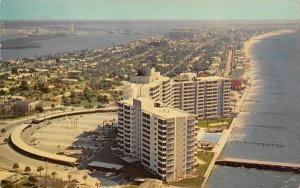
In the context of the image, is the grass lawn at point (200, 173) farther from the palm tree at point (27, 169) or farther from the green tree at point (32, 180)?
the palm tree at point (27, 169)

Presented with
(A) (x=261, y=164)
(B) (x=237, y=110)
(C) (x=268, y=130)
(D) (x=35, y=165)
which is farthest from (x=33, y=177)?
(B) (x=237, y=110)

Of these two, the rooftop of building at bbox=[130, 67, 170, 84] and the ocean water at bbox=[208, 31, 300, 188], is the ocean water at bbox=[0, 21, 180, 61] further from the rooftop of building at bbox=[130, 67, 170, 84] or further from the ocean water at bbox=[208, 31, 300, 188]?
the rooftop of building at bbox=[130, 67, 170, 84]

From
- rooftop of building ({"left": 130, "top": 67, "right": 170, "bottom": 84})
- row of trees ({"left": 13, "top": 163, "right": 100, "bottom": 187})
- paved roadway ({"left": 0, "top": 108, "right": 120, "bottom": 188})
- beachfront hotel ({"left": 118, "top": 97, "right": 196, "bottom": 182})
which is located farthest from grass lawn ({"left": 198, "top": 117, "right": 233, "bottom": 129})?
row of trees ({"left": 13, "top": 163, "right": 100, "bottom": 187})

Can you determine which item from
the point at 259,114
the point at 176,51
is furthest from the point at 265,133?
the point at 176,51

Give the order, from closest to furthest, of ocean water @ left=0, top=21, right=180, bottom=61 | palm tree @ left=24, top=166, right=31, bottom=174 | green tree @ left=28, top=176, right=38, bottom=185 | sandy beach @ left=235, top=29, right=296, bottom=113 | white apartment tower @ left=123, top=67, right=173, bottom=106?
green tree @ left=28, top=176, right=38, bottom=185 → palm tree @ left=24, top=166, right=31, bottom=174 → white apartment tower @ left=123, top=67, right=173, bottom=106 → sandy beach @ left=235, top=29, right=296, bottom=113 → ocean water @ left=0, top=21, right=180, bottom=61

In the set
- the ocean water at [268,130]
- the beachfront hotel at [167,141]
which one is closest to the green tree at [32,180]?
the beachfront hotel at [167,141]

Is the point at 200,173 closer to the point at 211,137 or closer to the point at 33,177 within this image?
the point at 211,137

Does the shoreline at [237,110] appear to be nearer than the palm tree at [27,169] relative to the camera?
No
